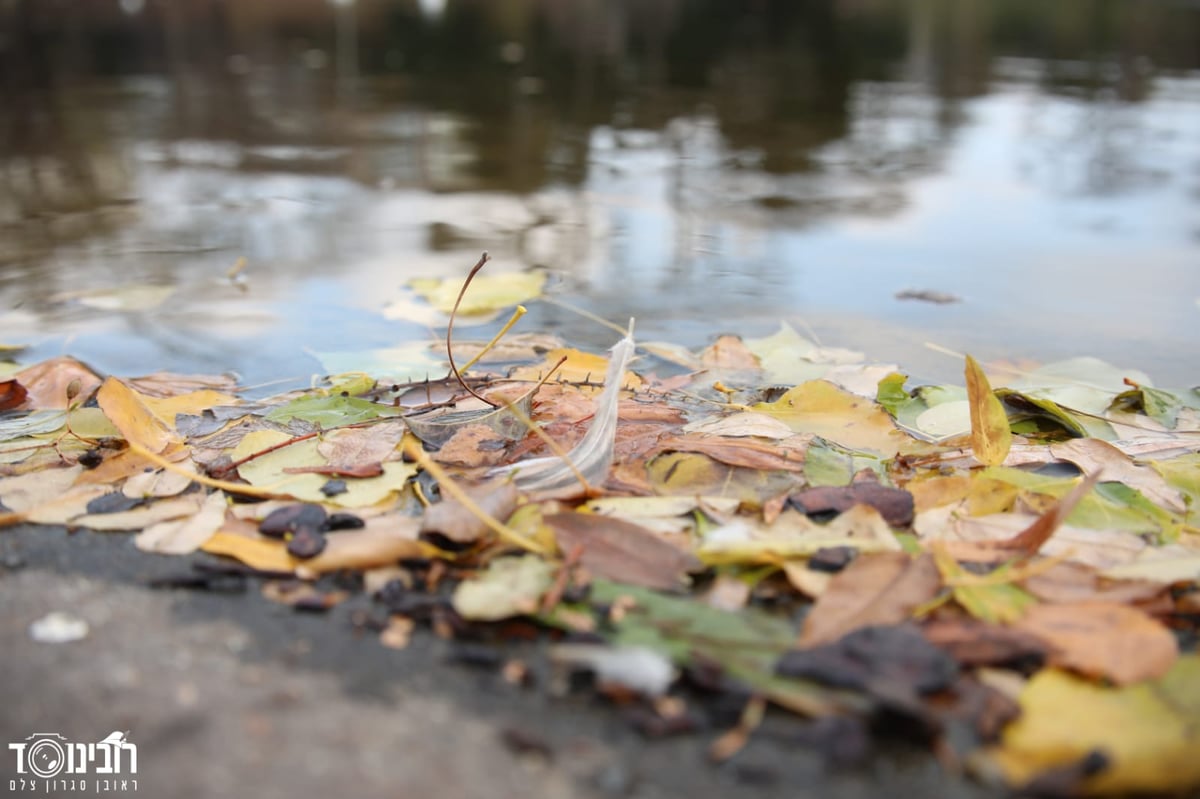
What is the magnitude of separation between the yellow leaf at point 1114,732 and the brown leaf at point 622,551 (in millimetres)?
324

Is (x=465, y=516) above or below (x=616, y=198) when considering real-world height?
below

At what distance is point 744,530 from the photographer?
992mm

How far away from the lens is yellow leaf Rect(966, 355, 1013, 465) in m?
1.15

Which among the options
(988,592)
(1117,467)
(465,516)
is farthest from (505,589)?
(1117,467)

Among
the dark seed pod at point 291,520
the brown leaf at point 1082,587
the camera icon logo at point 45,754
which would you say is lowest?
the camera icon logo at point 45,754

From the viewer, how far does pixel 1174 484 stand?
1.16m

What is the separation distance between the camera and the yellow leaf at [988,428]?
115cm

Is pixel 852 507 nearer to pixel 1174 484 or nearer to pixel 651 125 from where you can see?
pixel 1174 484

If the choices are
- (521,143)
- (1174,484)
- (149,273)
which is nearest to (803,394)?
(1174,484)

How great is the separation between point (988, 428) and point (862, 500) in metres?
0.22

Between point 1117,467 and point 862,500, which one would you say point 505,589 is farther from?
point 1117,467

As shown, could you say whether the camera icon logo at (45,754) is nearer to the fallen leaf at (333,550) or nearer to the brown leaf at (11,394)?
the fallen leaf at (333,550)

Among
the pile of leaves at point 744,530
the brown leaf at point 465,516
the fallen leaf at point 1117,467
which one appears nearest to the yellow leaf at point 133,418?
the pile of leaves at point 744,530

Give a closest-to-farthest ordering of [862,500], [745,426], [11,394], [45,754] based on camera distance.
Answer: [45,754] < [862,500] < [745,426] < [11,394]
